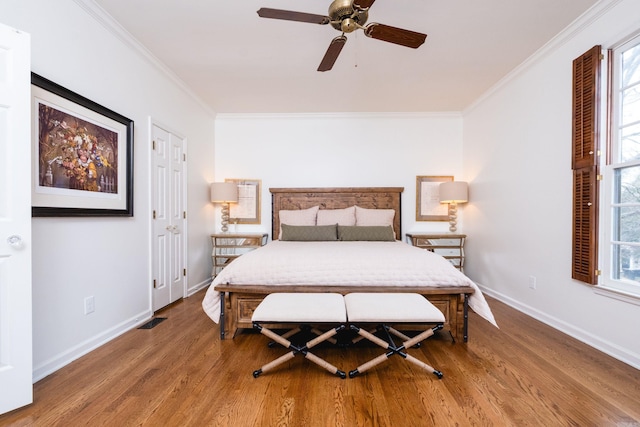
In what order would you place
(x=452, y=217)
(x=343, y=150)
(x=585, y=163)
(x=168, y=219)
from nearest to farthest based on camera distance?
(x=585, y=163), (x=168, y=219), (x=452, y=217), (x=343, y=150)

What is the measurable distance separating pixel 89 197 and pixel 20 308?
0.96 metres

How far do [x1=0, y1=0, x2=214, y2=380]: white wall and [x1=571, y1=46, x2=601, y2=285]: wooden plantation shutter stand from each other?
3.83 m

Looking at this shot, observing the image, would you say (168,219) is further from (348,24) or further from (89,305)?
(348,24)

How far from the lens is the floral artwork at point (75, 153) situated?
194 cm

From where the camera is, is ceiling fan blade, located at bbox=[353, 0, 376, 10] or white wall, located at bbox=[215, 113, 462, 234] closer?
ceiling fan blade, located at bbox=[353, 0, 376, 10]

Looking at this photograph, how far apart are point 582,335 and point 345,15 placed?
3.08m

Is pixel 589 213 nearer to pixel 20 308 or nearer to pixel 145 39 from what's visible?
pixel 20 308

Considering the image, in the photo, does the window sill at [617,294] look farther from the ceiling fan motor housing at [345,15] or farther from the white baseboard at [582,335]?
the ceiling fan motor housing at [345,15]

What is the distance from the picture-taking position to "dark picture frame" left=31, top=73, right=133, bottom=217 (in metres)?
1.90

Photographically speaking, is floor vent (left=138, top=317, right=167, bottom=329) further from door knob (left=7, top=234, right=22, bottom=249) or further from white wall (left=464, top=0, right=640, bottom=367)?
white wall (left=464, top=0, right=640, bottom=367)

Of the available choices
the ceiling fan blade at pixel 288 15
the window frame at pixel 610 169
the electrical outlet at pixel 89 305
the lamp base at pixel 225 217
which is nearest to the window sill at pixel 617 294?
the window frame at pixel 610 169

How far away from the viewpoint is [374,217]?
4293mm

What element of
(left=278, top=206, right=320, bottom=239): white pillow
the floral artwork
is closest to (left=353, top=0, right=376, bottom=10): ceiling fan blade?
the floral artwork

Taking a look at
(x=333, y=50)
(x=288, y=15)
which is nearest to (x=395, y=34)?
(x=333, y=50)
